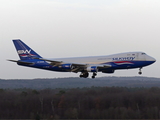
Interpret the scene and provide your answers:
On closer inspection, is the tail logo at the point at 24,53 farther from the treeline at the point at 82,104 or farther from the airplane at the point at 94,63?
the treeline at the point at 82,104

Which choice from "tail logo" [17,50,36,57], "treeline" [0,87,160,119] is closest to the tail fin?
"tail logo" [17,50,36,57]

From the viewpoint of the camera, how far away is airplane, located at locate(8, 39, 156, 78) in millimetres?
69625

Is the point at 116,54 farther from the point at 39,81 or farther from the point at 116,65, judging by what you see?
the point at 39,81

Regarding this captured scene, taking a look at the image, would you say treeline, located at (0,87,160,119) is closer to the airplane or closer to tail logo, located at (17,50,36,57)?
the airplane

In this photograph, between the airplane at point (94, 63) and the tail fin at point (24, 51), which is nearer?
the airplane at point (94, 63)

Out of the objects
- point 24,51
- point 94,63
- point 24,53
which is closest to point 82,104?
point 94,63

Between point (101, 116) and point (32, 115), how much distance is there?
12.9 meters

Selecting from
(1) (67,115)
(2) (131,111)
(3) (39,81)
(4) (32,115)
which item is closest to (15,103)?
(4) (32,115)

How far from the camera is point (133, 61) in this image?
228 feet

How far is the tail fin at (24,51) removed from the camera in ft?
259

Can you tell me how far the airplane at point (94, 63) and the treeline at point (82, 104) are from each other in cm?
717

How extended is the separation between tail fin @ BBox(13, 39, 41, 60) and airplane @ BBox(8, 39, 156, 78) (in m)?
0.99

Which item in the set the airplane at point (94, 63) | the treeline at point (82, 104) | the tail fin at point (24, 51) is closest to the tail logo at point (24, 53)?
the tail fin at point (24, 51)

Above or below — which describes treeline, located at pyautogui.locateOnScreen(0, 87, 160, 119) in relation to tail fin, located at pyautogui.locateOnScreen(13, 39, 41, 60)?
below
